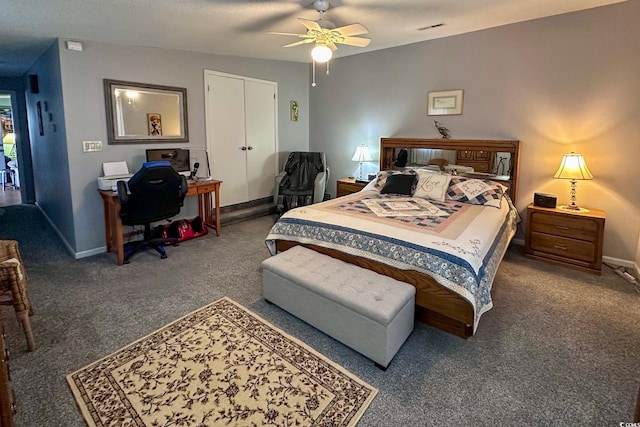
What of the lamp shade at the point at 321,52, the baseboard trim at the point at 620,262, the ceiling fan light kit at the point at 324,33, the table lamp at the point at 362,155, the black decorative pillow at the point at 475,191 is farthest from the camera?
the table lamp at the point at 362,155

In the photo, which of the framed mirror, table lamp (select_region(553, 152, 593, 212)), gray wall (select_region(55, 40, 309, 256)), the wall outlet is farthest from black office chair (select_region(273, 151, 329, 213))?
table lamp (select_region(553, 152, 593, 212))

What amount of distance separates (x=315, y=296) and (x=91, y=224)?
9.99 ft

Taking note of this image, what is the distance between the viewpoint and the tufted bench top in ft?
6.68

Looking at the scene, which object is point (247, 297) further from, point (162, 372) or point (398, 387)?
point (398, 387)

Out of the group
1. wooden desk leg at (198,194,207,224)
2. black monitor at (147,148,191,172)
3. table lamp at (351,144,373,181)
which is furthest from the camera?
table lamp at (351,144,373,181)

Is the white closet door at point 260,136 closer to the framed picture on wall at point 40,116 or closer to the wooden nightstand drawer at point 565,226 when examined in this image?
the framed picture on wall at point 40,116

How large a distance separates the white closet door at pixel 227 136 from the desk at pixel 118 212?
0.33m

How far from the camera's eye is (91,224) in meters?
3.93

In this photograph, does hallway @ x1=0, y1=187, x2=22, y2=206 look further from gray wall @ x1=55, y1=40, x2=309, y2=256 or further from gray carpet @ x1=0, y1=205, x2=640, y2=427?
gray carpet @ x1=0, y1=205, x2=640, y2=427

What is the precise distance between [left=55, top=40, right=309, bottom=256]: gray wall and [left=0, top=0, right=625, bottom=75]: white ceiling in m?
0.18

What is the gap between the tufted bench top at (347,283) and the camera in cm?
204

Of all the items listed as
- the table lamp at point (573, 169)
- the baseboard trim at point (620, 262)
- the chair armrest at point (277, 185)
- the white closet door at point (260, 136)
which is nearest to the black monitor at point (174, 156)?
the white closet door at point (260, 136)

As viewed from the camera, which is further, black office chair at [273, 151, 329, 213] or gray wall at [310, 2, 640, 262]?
black office chair at [273, 151, 329, 213]

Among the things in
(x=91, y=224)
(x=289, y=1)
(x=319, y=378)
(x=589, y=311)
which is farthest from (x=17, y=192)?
(x=589, y=311)
